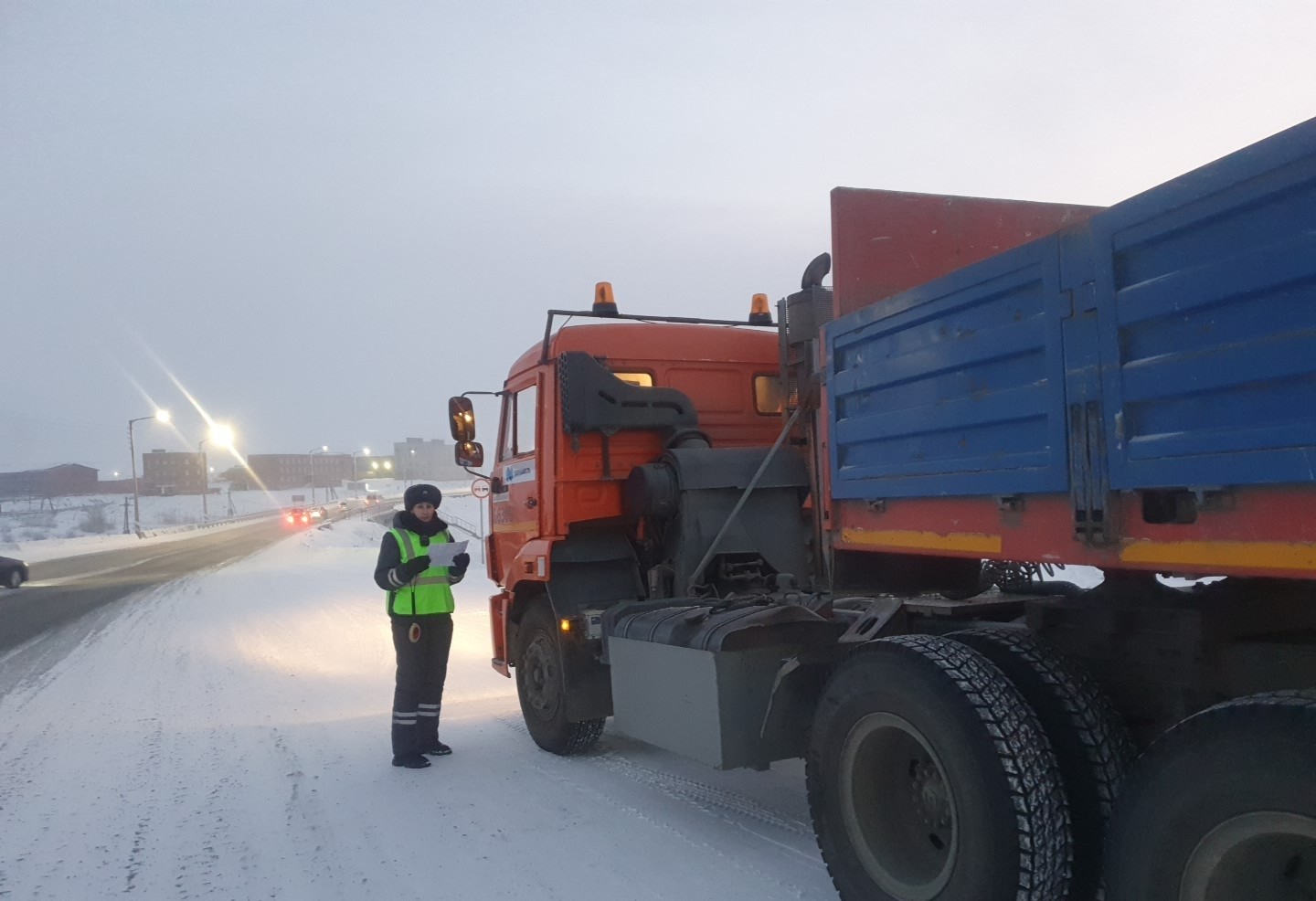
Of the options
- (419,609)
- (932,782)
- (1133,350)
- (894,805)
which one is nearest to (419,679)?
(419,609)

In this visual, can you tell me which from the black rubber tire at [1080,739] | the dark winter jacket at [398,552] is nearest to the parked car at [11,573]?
the dark winter jacket at [398,552]

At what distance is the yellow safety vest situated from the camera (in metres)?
6.24

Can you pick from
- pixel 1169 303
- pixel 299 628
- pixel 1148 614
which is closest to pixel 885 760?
pixel 1148 614

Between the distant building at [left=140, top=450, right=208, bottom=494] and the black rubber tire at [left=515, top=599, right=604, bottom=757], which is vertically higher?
the distant building at [left=140, top=450, right=208, bottom=494]

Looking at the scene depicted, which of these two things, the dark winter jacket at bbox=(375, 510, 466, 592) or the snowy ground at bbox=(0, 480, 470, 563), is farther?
the snowy ground at bbox=(0, 480, 470, 563)

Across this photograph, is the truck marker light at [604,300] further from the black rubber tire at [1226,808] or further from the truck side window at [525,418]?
the black rubber tire at [1226,808]

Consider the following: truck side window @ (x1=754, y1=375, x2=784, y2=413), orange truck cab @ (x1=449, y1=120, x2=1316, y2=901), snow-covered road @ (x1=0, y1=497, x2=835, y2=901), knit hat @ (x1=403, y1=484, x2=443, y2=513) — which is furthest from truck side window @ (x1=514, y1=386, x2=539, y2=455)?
snow-covered road @ (x1=0, y1=497, x2=835, y2=901)

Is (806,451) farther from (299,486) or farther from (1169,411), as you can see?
(299,486)

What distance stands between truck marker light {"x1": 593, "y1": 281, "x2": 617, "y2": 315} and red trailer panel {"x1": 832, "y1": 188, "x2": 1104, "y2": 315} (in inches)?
103

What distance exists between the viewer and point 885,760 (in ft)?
11.0

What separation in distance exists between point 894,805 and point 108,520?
3050 inches

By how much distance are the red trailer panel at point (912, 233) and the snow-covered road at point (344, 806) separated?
265 cm

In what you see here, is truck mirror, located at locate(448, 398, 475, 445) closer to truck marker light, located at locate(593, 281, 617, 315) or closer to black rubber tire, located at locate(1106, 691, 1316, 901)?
truck marker light, located at locate(593, 281, 617, 315)

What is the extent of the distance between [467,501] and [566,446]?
183 ft
